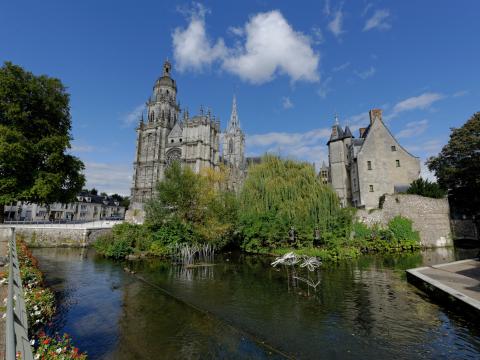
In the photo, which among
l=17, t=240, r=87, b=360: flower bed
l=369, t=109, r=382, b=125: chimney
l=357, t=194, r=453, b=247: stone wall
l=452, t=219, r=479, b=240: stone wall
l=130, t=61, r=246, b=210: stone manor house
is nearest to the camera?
l=17, t=240, r=87, b=360: flower bed

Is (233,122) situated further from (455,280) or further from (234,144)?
(455,280)

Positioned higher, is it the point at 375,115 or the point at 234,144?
the point at 234,144

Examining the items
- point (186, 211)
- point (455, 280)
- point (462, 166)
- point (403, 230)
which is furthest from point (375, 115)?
point (455, 280)

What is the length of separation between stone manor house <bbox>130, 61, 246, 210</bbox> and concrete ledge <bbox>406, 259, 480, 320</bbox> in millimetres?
42738

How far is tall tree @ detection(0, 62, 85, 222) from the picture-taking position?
20000 millimetres

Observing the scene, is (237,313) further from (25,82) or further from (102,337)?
(25,82)

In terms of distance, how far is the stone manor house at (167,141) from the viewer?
2090 inches

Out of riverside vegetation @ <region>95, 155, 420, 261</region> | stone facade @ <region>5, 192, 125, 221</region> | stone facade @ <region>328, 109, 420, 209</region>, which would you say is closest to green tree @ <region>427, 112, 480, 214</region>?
stone facade @ <region>328, 109, 420, 209</region>

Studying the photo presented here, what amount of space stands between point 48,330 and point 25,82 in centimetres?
2217

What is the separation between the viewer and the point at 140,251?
831 inches

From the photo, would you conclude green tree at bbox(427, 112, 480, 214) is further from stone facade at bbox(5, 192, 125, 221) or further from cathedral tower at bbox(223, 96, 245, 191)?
stone facade at bbox(5, 192, 125, 221)

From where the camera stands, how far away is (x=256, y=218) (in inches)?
844

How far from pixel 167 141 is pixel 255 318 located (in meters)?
53.7

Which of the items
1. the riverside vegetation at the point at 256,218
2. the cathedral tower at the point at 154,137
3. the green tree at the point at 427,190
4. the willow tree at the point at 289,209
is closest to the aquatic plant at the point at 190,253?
the riverside vegetation at the point at 256,218
